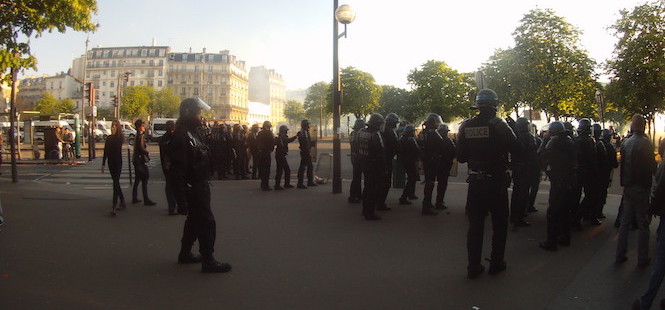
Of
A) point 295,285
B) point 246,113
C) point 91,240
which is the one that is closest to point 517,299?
point 295,285

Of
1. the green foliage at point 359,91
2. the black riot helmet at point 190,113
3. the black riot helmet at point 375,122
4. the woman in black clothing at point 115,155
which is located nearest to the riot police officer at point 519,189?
the black riot helmet at point 375,122

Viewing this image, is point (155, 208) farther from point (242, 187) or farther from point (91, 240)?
point (242, 187)

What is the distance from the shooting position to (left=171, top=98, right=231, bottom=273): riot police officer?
16.2ft

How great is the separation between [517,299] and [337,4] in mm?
9393

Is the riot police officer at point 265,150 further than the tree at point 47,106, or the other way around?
the tree at point 47,106

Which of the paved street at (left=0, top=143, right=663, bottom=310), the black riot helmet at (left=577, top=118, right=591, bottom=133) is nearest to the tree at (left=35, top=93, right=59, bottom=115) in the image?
the paved street at (left=0, top=143, right=663, bottom=310)

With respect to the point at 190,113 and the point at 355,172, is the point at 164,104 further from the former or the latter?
the point at 190,113

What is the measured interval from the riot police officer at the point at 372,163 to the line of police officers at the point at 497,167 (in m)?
0.02

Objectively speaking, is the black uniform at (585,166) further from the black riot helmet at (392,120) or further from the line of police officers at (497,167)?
the black riot helmet at (392,120)

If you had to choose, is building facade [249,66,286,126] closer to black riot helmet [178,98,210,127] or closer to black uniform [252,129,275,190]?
black uniform [252,129,275,190]

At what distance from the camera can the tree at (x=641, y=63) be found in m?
26.4

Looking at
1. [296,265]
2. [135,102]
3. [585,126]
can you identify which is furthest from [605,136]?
[135,102]

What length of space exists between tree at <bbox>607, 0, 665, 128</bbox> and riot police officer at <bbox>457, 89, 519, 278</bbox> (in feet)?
86.7

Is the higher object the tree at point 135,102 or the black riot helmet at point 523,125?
the tree at point 135,102
